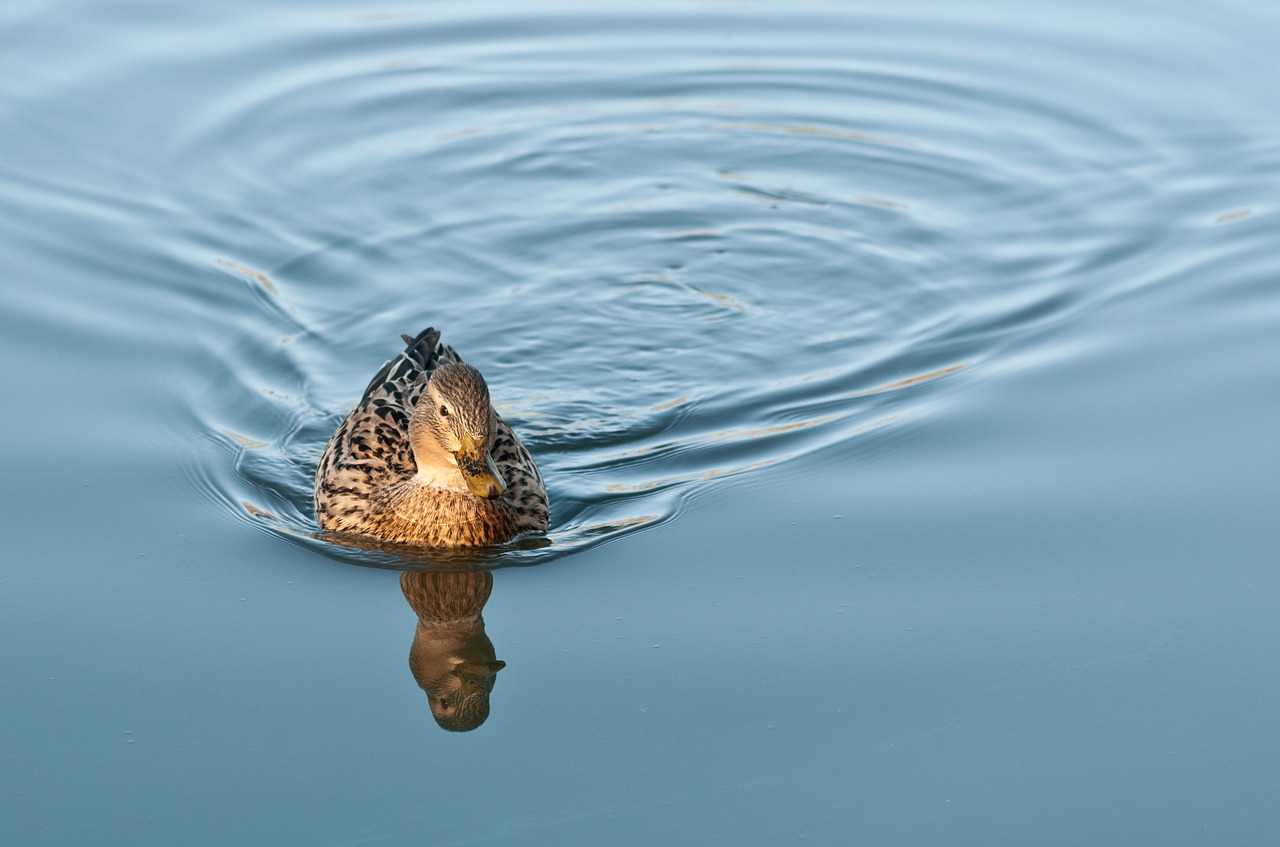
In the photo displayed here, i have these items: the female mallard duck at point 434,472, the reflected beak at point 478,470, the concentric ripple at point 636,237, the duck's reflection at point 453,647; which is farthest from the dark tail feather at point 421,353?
the duck's reflection at point 453,647

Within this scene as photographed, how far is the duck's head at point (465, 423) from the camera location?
7836 millimetres

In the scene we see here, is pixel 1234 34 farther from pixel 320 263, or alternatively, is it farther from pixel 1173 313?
pixel 320 263

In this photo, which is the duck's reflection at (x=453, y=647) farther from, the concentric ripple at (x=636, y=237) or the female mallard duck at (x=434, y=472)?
the female mallard duck at (x=434, y=472)

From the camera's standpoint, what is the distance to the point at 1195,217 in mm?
11578

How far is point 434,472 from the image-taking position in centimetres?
836

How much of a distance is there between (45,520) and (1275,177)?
Result: 342 inches

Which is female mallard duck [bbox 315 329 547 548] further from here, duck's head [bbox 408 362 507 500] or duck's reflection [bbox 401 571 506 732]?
duck's reflection [bbox 401 571 506 732]

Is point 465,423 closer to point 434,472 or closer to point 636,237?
point 434,472

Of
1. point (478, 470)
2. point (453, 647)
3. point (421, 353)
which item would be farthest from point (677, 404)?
point (453, 647)

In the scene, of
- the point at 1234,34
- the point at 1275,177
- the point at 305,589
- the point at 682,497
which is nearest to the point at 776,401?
the point at 682,497

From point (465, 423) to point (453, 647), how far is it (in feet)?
3.66

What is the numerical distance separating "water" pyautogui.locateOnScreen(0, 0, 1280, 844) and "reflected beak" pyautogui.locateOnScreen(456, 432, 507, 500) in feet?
1.29

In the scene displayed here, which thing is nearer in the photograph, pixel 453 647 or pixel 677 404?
pixel 453 647

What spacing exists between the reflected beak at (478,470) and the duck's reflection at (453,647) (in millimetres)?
405
